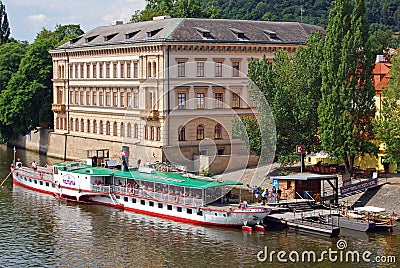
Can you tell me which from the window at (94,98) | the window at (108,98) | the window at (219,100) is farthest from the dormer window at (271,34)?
the window at (94,98)

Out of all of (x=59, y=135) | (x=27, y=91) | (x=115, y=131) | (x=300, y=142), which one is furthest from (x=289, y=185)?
(x=27, y=91)

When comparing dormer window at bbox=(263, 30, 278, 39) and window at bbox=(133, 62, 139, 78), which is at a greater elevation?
dormer window at bbox=(263, 30, 278, 39)

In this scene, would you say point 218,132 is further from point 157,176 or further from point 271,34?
point 157,176

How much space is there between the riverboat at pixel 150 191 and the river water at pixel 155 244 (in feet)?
3.67

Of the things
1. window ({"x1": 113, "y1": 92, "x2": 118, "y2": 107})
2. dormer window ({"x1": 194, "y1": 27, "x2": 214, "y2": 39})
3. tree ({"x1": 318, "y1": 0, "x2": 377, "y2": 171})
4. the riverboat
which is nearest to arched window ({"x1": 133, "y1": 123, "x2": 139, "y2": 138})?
window ({"x1": 113, "y1": 92, "x2": 118, "y2": 107})

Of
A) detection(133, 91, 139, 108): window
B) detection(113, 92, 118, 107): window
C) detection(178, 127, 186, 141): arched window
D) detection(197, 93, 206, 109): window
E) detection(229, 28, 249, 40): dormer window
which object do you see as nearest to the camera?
detection(178, 127, 186, 141): arched window

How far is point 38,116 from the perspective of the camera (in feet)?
358

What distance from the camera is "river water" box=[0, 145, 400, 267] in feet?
154

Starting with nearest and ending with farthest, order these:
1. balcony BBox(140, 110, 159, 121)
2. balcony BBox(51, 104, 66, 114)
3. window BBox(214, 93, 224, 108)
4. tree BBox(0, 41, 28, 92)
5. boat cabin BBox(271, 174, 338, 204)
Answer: boat cabin BBox(271, 174, 338, 204) → balcony BBox(140, 110, 159, 121) → window BBox(214, 93, 224, 108) → balcony BBox(51, 104, 66, 114) → tree BBox(0, 41, 28, 92)

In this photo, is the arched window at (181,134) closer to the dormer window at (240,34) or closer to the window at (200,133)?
the window at (200,133)

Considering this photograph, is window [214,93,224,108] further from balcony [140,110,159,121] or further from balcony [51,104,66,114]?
balcony [51,104,66,114]

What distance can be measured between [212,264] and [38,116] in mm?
67126

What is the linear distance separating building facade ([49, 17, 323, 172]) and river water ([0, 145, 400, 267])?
1962 centimetres

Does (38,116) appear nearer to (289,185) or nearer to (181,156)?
(181,156)
